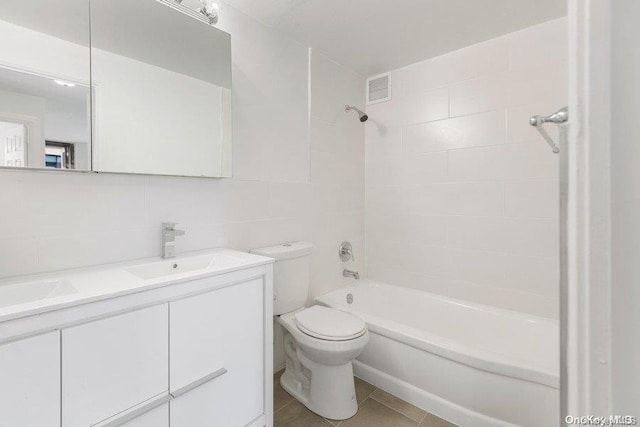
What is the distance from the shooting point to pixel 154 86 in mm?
1451

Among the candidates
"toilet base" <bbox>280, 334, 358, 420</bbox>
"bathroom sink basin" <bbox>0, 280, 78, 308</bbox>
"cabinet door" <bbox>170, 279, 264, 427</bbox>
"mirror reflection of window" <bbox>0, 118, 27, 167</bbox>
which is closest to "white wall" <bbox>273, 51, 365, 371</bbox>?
"toilet base" <bbox>280, 334, 358, 420</bbox>

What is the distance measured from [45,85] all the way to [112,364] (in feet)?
3.53

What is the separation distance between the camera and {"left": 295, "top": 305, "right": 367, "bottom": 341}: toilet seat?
1597 mm

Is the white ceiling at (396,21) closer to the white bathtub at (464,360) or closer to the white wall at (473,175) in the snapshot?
the white wall at (473,175)

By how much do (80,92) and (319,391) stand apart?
188 centimetres

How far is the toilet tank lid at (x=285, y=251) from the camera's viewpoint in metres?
1.80

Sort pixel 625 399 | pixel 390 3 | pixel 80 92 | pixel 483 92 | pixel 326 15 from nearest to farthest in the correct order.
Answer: pixel 625 399 → pixel 80 92 → pixel 390 3 → pixel 326 15 → pixel 483 92

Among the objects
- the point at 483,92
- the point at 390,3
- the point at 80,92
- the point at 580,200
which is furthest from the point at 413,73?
the point at 580,200

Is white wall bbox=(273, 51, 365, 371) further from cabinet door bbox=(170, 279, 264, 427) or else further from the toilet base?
cabinet door bbox=(170, 279, 264, 427)

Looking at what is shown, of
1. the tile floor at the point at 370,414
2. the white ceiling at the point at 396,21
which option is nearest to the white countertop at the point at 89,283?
the tile floor at the point at 370,414

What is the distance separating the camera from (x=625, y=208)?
1.12ft

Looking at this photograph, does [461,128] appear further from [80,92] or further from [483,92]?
[80,92]

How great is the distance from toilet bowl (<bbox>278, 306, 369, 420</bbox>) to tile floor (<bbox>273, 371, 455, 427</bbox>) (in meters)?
0.04

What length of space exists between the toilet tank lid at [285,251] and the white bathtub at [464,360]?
1.68 ft
